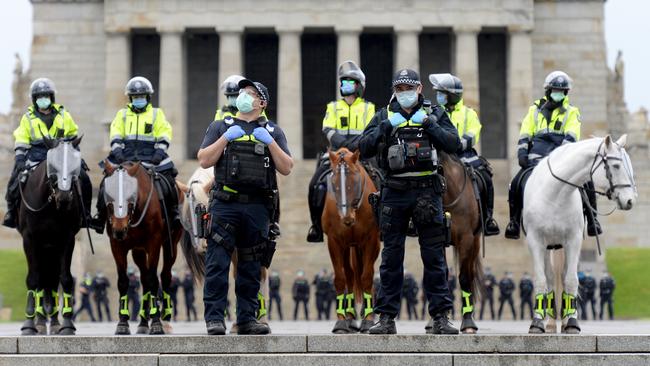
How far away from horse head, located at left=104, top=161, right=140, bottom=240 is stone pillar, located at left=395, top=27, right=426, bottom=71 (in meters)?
56.9

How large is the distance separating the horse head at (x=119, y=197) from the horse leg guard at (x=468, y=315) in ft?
17.8

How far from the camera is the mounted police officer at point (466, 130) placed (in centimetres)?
2572

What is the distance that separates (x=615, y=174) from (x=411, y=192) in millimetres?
3943

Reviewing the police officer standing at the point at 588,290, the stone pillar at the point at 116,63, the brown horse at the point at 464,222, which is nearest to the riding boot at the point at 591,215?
the brown horse at the point at 464,222

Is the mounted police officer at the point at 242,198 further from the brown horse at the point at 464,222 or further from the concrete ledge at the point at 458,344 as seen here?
the brown horse at the point at 464,222

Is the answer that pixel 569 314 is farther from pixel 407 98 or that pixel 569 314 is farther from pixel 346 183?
pixel 407 98

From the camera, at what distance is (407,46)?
80.1 m

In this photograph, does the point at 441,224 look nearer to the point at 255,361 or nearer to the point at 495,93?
the point at 255,361

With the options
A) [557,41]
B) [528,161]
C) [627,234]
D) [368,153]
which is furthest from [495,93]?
[368,153]

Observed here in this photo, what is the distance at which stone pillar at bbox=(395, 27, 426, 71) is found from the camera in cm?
8012

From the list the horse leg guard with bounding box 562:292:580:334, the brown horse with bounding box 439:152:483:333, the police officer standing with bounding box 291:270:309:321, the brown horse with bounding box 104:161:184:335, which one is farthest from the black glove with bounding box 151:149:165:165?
the police officer standing with bounding box 291:270:309:321

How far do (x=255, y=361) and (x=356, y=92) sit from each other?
9.10 metres

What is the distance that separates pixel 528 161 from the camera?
87.0 feet

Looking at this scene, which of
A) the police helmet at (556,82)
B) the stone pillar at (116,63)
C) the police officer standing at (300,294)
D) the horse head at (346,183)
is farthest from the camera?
the stone pillar at (116,63)
